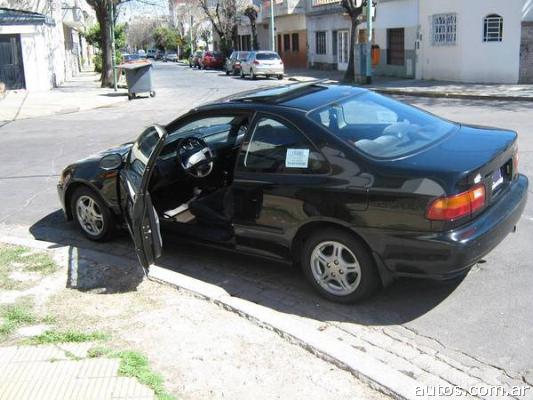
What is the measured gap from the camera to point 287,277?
16.7ft

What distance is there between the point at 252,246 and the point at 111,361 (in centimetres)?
160

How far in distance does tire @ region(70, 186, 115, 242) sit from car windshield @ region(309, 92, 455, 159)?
2457 millimetres

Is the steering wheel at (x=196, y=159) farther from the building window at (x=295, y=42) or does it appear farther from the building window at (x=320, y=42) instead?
the building window at (x=295, y=42)

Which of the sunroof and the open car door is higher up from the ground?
the sunroof

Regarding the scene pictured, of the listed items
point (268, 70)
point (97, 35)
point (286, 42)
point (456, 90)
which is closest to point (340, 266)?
point (456, 90)

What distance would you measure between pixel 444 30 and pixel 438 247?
21.4 meters

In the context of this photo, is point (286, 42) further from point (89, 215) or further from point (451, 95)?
point (89, 215)

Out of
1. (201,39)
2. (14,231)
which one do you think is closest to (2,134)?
(14,231)

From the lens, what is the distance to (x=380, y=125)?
A: 4695 mm

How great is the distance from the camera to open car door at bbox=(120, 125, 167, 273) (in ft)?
14.8

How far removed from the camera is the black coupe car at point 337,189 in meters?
3.94

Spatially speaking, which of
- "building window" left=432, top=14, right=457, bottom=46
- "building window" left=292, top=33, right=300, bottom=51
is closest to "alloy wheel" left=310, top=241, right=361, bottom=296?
"building window" left=432, top=14, right=457, bottom=46

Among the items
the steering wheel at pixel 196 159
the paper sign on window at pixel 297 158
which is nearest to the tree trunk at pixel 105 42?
the steering wheel at pixel 196 159

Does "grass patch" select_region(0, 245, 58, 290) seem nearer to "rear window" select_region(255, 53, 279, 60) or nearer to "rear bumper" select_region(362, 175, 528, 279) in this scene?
"rear bumper" select_region(362, 175, 528, 279)
